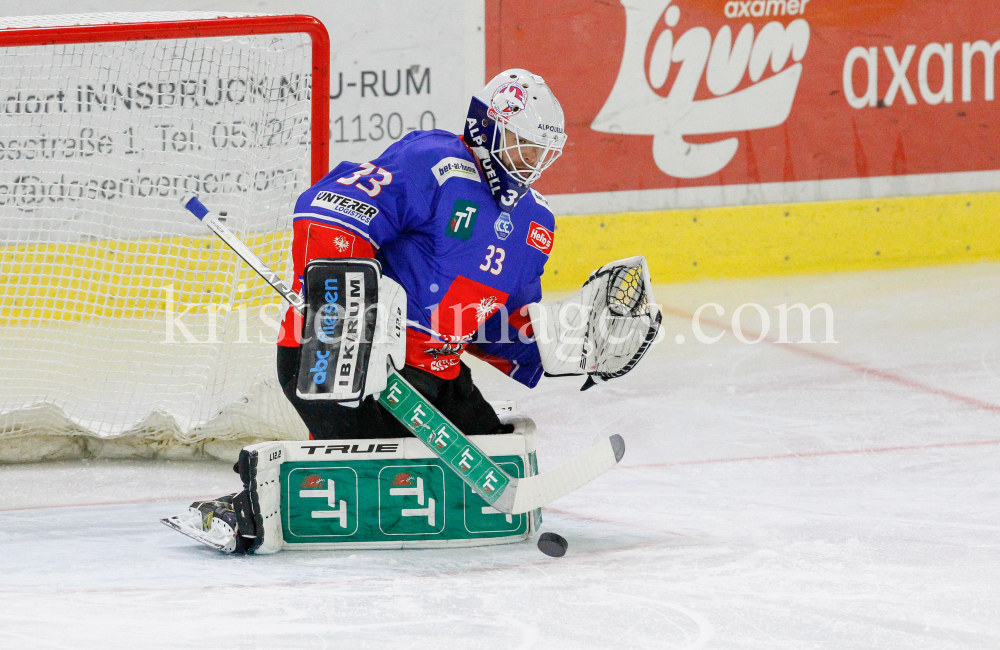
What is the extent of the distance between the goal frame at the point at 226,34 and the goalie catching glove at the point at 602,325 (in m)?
0.77

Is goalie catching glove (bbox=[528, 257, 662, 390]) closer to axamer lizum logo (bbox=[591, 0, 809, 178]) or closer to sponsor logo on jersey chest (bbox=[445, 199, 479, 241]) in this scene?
sponsor logo on jersey chest (bbox=[445, 199, 479, 241])

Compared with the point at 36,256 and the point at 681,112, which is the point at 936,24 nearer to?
the point at 681,112

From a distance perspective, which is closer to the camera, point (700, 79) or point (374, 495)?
point (374, 495)

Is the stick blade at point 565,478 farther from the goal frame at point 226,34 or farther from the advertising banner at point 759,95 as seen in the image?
the advertising banner at point 759,95

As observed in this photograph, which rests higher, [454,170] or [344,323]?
[454,170]

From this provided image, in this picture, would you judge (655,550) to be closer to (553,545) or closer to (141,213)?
(553,545)

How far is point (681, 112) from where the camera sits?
5656 mm

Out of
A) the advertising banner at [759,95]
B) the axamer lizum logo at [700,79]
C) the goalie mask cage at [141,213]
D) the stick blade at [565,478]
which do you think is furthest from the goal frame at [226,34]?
the axamer lizum logo at [700,79]

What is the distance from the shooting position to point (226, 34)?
10.0 ft

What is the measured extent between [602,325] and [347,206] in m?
0.65

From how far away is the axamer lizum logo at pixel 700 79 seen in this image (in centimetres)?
558

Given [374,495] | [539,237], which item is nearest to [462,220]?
[539,237]

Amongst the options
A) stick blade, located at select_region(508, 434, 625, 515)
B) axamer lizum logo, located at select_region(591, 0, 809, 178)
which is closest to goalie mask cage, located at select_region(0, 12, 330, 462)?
stick blade, located at select_region(508, 434, 625, 515)

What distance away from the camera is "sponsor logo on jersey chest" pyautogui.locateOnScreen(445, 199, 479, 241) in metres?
2.40
